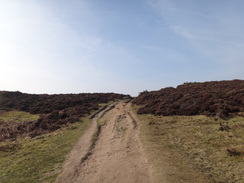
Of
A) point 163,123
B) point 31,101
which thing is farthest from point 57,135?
point 31,101

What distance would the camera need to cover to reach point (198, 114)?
24.6 metres

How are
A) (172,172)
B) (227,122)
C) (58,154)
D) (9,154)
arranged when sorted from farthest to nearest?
(227,122), (9,154), (58,154), (172,172)

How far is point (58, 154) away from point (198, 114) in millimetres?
16999

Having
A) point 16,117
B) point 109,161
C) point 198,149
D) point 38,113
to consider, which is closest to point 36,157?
point 109,161

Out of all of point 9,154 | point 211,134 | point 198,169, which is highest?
point 211,134

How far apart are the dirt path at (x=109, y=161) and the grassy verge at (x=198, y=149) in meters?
1.00

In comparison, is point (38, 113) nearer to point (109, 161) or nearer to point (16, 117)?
point (16, 117)

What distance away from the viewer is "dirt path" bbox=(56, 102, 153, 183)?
450 inches

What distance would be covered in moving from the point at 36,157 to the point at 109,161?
6.41 m

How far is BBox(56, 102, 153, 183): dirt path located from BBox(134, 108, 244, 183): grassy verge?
1.00 meters

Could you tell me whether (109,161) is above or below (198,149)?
below

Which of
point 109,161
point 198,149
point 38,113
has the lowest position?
point 109,161

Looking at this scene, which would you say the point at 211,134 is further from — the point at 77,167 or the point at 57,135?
the point at 57,135

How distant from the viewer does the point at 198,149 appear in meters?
14.2
